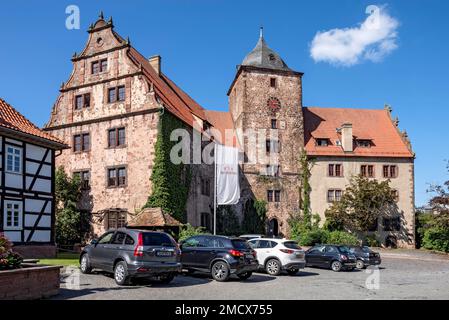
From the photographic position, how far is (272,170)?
46.5 meters

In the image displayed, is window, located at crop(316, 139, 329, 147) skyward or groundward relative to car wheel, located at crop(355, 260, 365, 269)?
skyward

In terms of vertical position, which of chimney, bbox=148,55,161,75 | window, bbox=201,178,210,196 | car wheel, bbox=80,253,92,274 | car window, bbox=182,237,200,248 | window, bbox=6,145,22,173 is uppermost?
chimney, bbox=148,55,161,75

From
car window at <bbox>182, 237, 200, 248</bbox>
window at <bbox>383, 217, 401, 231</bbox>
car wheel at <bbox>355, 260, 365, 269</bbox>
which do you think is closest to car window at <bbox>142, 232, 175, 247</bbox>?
car window at <bbox>182, 237, 200, 248</bbox>

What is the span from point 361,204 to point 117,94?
24345mm

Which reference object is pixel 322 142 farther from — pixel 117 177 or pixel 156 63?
pixel 117 177

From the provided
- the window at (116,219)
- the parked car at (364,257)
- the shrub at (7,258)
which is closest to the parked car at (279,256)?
the parked car at (364,257)

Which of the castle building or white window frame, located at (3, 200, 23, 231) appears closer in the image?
white window frame, located at (3, 200, 23, 231)

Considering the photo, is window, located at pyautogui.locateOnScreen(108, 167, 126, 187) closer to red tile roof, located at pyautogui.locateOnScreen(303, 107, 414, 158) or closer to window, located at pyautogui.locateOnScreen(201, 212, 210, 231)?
window, located at pyautogui.locateOnScreen(201, 212, 210, 231)

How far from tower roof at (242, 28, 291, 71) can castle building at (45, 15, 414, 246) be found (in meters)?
0.12

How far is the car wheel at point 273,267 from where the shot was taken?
66.0 ft

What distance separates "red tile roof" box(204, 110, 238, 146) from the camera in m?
47.7

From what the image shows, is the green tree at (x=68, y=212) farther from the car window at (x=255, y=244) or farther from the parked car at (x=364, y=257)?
the parked car at (x=364, y=257)

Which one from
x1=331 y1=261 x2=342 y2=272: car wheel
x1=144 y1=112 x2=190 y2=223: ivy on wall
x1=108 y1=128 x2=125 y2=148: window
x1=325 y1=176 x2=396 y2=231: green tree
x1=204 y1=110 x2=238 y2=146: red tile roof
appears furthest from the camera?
x1=204 y1=110 x2=238 y2=146: red tile roof

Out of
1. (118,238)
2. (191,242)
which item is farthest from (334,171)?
(118,238)
